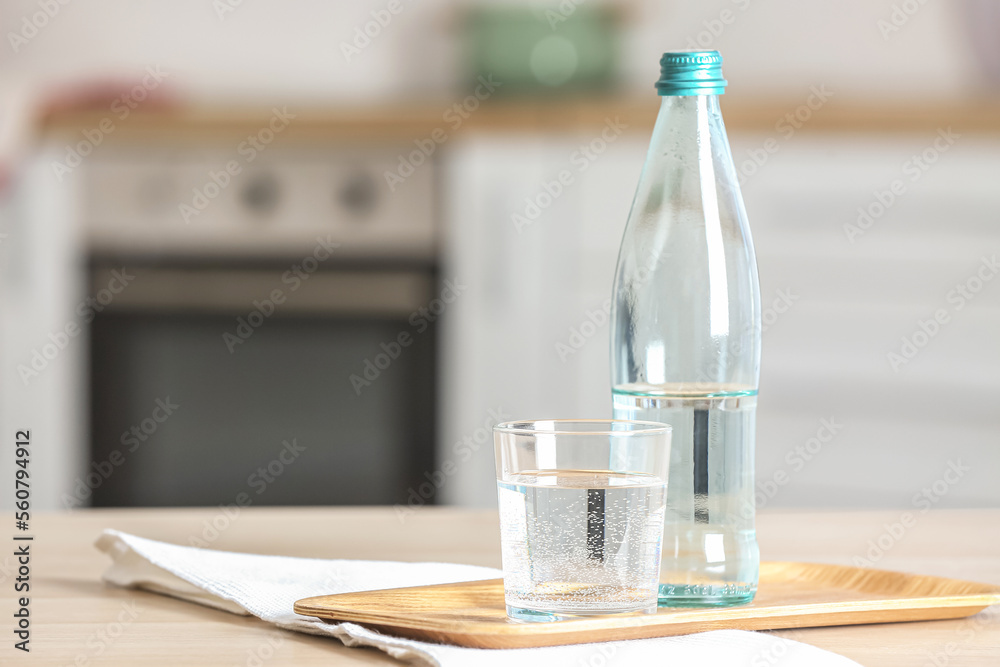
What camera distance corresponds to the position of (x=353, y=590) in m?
0.63

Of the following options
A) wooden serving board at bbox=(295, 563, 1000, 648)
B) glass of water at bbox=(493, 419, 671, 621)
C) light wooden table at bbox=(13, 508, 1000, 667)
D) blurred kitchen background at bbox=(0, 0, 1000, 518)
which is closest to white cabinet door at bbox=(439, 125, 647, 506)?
blurred kitchen background at bbox=(0, 0, 1000, 518)

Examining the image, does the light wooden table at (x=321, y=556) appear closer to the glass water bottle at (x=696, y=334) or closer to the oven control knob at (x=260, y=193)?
the glass water bottle at (x=696, y=334)

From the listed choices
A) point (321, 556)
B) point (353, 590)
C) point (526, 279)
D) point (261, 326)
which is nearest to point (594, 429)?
point (353, 590)

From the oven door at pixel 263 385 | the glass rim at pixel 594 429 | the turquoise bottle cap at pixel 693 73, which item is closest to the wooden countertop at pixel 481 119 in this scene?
the oven door at pixel 263 385

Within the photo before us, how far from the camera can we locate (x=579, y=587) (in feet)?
1.80

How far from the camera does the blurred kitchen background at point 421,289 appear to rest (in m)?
2.11

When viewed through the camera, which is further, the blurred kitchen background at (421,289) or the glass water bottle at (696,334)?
the blurred kitchen background at (421,289)

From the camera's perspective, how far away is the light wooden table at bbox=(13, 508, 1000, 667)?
532 millimetres

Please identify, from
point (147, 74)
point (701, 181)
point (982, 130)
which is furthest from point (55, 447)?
point (701, 181)

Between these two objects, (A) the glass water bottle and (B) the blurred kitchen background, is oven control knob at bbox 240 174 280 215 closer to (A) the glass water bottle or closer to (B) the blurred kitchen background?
(B) the blurred kitchen background

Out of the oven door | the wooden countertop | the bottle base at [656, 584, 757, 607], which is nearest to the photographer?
the bottle base at [656, 584, 757, 607]

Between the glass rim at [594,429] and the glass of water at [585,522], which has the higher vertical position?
the glass rim at [594,429]

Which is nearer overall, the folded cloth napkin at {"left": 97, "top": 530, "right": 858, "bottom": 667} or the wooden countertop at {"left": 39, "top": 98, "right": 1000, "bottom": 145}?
the folded cloth napkin at {"left": 97, "top": 530, "right": 858, "bottom": 667}

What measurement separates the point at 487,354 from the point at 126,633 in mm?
1665
